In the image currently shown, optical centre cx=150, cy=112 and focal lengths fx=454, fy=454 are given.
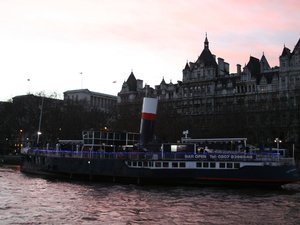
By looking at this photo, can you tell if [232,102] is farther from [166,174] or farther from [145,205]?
[145,205]

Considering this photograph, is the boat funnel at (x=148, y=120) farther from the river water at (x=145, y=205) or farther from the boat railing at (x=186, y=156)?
the river water at (x=145, y=205)

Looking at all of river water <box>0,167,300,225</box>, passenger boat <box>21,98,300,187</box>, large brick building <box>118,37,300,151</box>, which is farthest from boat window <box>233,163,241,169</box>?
large brick building <box>118,37,300,151</box>

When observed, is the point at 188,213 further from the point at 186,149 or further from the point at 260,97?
the point at 260,97

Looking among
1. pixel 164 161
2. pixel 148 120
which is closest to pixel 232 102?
pixel 148 120

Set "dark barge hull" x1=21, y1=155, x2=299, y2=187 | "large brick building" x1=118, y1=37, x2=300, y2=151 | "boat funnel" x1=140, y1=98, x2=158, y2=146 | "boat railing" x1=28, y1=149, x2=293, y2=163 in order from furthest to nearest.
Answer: "large brick building" x1=118, y1=37, x2=300, y2=151 → "boat funnel" x1=140, y1=98, x2=158, y2=146 → "boat railing" x1=28, y1=149, x2=293, y2=163 → "dark barge hull" x1=21, y1=155, x2=299, y2=187

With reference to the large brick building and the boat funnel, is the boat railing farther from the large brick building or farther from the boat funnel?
the large brick building

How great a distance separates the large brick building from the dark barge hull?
23097mm

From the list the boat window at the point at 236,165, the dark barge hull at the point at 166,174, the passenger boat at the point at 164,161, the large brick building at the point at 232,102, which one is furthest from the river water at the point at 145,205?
the large brick building at the point at 232,102

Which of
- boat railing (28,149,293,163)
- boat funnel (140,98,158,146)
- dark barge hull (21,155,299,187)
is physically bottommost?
dark barge hull (21,155,299,187)

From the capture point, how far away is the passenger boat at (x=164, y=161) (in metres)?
49.5

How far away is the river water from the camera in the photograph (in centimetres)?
2991

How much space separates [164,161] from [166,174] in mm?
1531

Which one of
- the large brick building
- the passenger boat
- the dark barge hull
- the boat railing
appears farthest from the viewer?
the large brick building

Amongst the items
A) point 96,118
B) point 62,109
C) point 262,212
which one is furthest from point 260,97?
point 262,212
